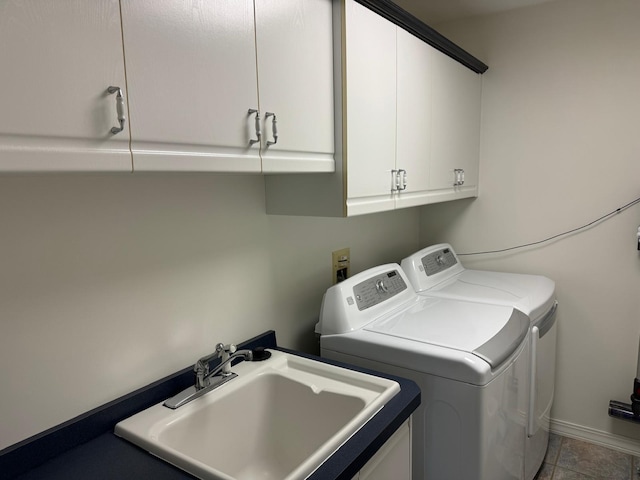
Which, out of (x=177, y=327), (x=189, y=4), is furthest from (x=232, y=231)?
(x=189, y=4)

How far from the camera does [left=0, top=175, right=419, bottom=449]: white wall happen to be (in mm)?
1026

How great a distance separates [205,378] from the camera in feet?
4.36

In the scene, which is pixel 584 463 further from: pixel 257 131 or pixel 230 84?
pixel 230 84

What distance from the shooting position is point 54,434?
1.07 meters

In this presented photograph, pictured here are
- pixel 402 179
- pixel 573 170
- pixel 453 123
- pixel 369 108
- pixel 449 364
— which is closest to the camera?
pixel 449 364

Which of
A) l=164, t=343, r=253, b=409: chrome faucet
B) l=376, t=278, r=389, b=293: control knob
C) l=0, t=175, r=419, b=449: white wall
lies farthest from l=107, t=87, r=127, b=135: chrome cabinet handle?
l=376, t=278, r=389, b=293: control knob

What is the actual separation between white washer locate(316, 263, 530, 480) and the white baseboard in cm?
94

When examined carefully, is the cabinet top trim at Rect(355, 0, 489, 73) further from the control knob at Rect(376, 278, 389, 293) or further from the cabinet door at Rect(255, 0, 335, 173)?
the control knob at Rect(376, 278, 389, 293)

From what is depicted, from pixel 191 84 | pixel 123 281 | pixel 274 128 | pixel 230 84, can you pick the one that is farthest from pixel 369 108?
pixel 123 281

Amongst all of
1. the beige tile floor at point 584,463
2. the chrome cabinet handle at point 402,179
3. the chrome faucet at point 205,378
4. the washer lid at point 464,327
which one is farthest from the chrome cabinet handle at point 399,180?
the beige tile floor at point 584,463

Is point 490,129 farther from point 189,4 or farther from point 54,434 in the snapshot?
point 54,434

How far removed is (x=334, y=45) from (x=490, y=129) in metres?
1.51

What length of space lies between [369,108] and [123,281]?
0.98 m

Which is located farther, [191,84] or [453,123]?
[453,123]
